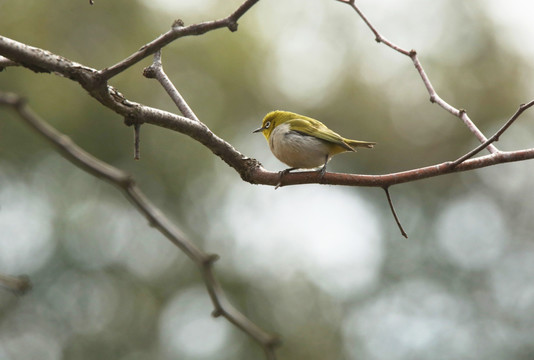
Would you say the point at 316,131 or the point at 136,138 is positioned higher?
the point at 136,138

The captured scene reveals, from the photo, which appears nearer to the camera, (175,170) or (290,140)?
→ (290,140)

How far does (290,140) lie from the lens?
17.9ft

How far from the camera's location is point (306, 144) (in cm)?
536

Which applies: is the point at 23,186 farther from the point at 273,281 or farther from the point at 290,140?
the point at 290,140

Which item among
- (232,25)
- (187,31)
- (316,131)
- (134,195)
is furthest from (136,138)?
(316,131)

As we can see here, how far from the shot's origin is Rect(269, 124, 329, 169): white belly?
208 inches

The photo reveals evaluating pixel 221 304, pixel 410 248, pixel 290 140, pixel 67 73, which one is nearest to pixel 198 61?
pixel 410 248

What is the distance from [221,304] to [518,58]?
71.8ft

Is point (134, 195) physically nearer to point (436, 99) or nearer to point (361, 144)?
point (436, 99)

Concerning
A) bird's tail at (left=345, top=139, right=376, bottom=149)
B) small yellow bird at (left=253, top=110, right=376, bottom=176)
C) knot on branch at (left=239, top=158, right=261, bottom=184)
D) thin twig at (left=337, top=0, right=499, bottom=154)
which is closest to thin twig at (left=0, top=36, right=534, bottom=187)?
knot on branch at (left=239, top=158, right=261, bottom=184)

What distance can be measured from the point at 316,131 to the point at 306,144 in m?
0.31

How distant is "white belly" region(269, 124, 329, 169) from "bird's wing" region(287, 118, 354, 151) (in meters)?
0.07

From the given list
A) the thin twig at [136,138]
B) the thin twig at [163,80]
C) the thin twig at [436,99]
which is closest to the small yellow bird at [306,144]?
the thin twig at [436,99]

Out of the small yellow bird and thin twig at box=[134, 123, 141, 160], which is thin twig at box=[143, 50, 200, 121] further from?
the small yellow bird
